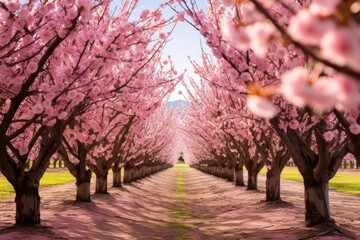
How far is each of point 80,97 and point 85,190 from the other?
913 cm

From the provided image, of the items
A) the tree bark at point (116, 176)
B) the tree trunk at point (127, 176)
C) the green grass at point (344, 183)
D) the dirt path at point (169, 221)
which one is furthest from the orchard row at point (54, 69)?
the green grass at point (344, 183)

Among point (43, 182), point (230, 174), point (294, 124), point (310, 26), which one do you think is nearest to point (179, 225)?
point (294, 124)

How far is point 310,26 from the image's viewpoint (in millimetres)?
1513

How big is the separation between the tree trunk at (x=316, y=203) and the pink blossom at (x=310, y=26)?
395 inches

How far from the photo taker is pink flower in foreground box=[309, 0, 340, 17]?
150 centimetres

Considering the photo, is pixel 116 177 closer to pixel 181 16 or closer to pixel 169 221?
pixel 169 221

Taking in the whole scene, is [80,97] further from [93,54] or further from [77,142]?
[77,142]

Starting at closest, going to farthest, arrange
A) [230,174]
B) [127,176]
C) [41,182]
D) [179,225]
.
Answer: [179,225], [127,176], [41,182], [230,174]

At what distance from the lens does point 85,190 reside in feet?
55.2

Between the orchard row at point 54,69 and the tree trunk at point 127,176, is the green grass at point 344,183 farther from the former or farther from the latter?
the orchard row at point 54,69

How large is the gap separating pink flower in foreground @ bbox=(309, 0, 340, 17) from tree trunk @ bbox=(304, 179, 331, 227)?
1001cm

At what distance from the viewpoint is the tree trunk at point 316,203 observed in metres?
10.8

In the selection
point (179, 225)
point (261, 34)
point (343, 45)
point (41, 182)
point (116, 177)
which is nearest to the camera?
point (343, 45)

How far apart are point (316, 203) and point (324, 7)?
33.6ft
